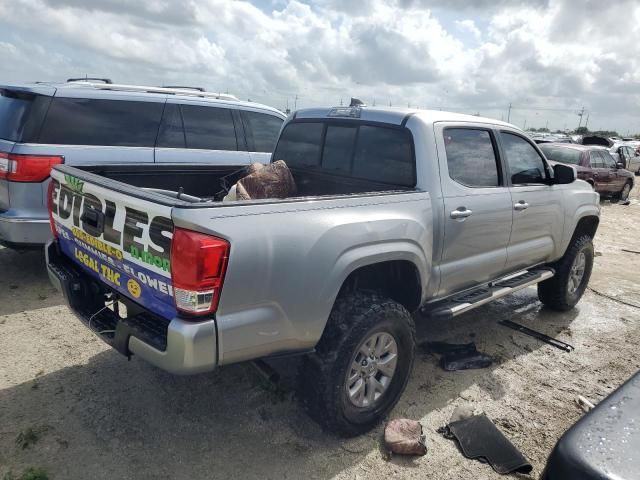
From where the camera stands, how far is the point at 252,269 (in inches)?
87.8

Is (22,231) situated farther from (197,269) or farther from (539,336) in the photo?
(539,336)

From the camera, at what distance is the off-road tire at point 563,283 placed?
4996mm

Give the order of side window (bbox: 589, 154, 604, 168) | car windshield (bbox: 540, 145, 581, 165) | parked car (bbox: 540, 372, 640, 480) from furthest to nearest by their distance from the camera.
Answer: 1. side window (bbox: 589, 154, 604, 168)
2. car windshield (bbox: 540, 145, 581, 165)
3. parked car (bbox: 540, 372, 640, 480)

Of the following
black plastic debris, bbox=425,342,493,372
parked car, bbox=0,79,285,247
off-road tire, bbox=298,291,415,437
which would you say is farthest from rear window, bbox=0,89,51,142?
black plastic debris, bbox=425,342,493,372

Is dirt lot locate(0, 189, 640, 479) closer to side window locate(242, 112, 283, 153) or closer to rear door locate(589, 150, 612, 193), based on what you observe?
side window locate(242, 112, 283, 153)

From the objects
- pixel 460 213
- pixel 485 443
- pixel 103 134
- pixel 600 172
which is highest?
pixel 600 172

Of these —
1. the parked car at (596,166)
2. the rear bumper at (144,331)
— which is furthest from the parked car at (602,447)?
the parked car at (596,166)

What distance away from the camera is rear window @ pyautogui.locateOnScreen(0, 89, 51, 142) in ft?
15.2

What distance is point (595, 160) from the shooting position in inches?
504

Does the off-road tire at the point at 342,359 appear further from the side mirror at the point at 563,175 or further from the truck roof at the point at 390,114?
the side mirror at the point at 563,175

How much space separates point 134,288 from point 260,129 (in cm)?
451

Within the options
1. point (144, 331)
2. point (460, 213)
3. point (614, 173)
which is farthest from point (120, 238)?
point (614, 173)

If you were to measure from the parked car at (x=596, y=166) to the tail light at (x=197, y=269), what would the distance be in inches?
450

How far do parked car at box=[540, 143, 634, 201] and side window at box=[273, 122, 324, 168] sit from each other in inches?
371
